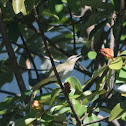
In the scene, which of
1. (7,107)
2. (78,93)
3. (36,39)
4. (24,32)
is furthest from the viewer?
(36,39)

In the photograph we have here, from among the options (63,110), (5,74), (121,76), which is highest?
(121,76)

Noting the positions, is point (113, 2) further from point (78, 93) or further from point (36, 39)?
point (36, 39)

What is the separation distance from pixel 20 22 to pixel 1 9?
424mm

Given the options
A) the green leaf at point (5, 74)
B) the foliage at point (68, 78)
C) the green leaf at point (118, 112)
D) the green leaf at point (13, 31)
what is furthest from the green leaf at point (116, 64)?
the green leaf at point (5, 74)

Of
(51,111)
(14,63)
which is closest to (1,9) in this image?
(14,63)

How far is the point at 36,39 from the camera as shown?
2.59 meters

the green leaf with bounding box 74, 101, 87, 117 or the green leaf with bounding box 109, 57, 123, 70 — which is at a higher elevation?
the green leaf with bounding box 109, 57, 123, 70

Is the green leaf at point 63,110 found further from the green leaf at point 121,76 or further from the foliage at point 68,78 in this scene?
the green leaf at point 121,76

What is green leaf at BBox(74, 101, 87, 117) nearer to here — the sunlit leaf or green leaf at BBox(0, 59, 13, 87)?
the sunlit leaf

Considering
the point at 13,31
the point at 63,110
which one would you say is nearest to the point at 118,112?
the point at 63,110

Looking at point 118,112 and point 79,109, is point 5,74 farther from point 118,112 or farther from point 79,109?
point 118,112

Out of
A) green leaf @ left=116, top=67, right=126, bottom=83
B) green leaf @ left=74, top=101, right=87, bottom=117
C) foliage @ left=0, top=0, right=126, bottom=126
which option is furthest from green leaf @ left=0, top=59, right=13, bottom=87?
green leaf @ left=116, top=67, right=126, bottom=83

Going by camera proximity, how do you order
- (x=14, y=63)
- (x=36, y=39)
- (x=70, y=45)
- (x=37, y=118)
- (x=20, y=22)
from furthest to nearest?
(x=70, y=45)
(x=36, y=39)
(x=20, y=22)
(x=14, y=63)
(x=37, y=118)

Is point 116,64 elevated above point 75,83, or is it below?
above
